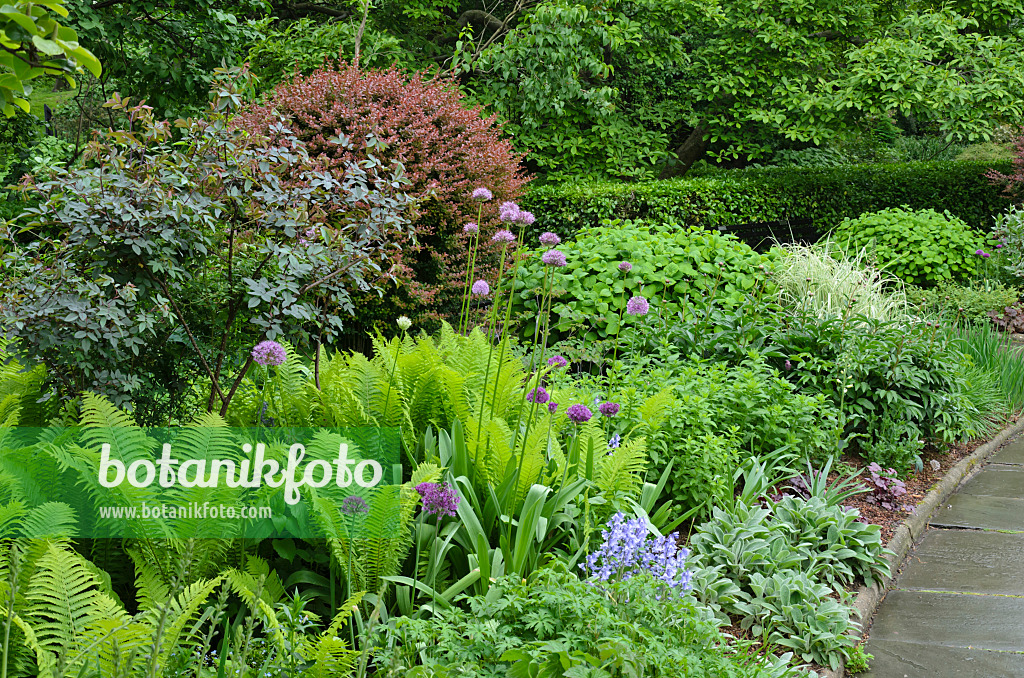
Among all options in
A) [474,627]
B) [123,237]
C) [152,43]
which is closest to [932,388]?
[474,627]

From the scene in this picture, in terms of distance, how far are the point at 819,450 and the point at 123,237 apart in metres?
3.73

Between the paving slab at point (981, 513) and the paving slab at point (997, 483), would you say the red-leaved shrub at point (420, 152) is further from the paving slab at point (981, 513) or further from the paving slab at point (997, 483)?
the paving slab at point (997, 483)

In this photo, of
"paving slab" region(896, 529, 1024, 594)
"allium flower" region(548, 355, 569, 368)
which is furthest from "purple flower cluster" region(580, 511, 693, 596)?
"paving slab" region(896, 529, 1024, 594)

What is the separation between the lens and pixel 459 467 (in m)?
3.05

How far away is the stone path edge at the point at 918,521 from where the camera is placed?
3336 millimetres

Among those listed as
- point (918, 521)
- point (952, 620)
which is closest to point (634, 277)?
point (918, 521)

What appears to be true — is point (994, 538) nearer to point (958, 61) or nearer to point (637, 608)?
point (637, 608)

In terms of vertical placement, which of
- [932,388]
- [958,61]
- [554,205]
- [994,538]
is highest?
[958,61]

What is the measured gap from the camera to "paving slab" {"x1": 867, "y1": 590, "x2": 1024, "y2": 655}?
123 inches

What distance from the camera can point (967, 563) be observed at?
3.83 m

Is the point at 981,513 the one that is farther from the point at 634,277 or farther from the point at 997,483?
the point at 634,277

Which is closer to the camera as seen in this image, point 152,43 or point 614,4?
point 152,43

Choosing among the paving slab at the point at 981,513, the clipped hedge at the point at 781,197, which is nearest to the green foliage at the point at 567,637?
the paving slab at the point at 981,513

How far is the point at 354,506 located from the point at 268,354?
0.70 metres
